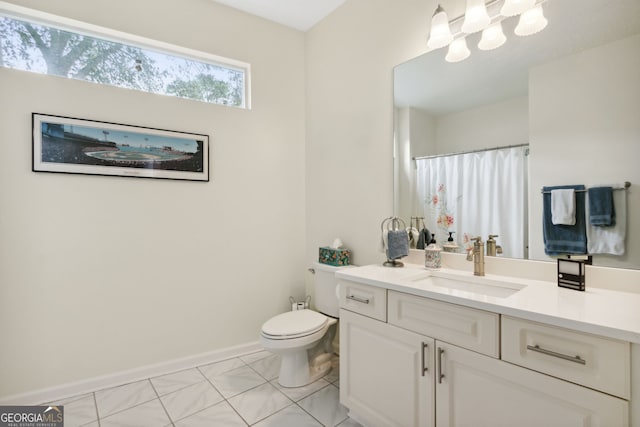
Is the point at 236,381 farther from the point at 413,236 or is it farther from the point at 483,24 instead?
the point at 483,24

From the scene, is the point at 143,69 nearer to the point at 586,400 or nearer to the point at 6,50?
the point at 6,50

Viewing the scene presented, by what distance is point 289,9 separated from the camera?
2631 millimetres

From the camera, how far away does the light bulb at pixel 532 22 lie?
1.47 m

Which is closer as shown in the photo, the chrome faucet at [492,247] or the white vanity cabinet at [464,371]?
the white vanity cabinet at [464,371]

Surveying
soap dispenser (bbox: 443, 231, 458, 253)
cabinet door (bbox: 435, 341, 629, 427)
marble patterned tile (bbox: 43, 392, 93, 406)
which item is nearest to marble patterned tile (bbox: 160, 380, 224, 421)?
marble patterned tile (bbox: 43, 392, 93, 406)

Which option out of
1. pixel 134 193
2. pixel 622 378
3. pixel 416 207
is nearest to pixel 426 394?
pixel 622 378

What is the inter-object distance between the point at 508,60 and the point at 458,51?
0.93ft

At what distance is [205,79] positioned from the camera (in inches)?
103

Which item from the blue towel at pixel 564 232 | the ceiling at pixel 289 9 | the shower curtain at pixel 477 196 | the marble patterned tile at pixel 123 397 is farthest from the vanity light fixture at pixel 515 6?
the marble patterned tile at pixel 123 397

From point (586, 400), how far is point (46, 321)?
2.76m

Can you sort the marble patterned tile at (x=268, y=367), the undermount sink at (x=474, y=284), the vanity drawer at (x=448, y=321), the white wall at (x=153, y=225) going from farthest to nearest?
the marble patterned tile at (x=268, y=367) < the white wall at (x=153, y=225) < the undermount sink at (x=474, y=284) < the vanity drawer at (x=448, y=321)

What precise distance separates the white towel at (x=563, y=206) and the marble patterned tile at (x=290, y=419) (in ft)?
5.30

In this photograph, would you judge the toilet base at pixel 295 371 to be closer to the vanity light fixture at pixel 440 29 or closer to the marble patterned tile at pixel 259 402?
the marble patterned tile at pixel 259 402

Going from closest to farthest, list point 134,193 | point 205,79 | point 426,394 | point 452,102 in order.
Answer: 1. point 426,394
2. point 452,102
3. point 134,193
4. point 205,79
